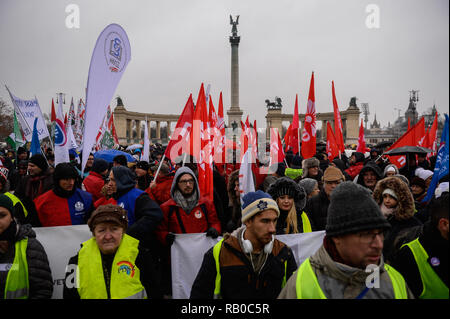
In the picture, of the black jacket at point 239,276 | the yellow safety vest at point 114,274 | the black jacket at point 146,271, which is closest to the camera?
the black jacket at point 239,276

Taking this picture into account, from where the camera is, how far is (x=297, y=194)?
3.57 m

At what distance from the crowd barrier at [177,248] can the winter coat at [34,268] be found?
73 centimetres

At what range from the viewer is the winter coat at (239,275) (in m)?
2.28

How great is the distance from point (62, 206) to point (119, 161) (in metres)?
3.40

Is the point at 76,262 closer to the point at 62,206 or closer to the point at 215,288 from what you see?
the point at 215,288

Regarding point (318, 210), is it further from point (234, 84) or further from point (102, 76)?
point (234, 84)

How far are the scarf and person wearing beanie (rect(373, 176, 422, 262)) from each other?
6.36 feet

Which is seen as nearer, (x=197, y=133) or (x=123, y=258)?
(x=123, y=258)

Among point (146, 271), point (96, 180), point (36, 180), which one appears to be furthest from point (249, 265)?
point (36, 180)

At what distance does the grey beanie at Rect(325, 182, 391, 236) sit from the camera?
1621 mm

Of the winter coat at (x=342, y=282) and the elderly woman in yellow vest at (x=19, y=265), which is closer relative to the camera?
the winter coat at (x=342, y=282)

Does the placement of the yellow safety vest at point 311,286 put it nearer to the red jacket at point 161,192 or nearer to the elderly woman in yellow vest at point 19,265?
the elderly woman in yellow vest at point 19,265

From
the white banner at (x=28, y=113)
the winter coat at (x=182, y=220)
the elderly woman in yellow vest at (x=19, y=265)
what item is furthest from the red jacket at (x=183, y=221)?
the white banner at (x=28, y=113)
